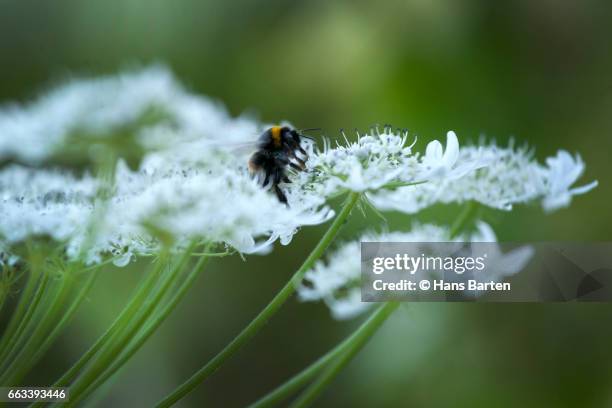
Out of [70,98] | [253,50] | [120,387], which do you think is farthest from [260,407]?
[253,50]

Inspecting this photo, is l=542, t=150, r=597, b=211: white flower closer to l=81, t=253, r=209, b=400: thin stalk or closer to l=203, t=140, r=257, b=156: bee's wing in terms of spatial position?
l=203, t=140, r=257, b=156: bee's wing

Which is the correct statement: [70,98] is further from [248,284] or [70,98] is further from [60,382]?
[248,284]

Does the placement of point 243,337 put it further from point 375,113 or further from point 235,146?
point 375,113

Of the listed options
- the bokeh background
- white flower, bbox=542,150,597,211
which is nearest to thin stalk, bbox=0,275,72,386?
the bokeh background

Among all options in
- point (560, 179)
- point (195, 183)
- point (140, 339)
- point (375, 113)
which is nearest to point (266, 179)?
point (195, 183)

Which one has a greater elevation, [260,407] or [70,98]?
[70,98]
